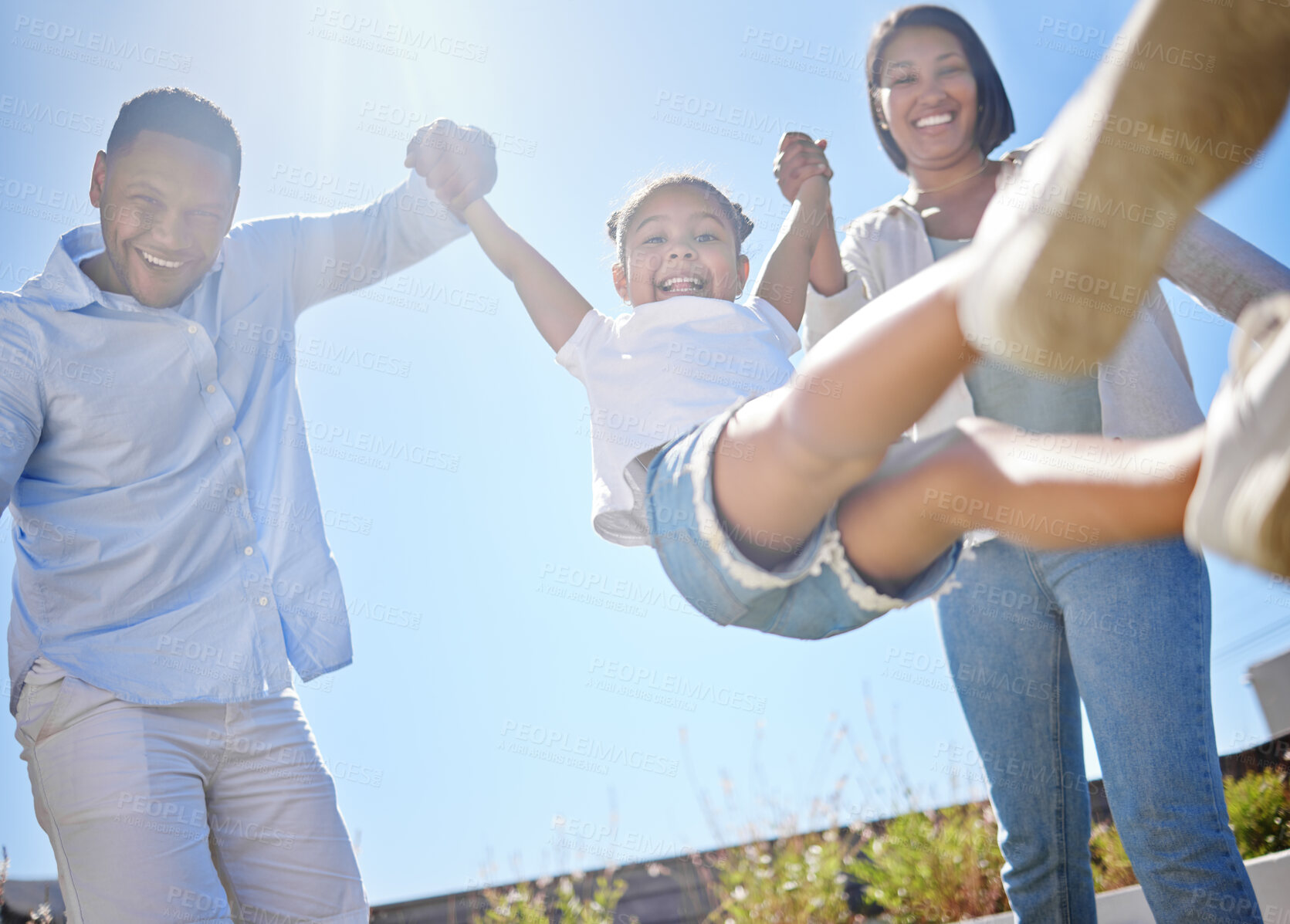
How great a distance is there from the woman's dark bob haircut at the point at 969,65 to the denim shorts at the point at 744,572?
1.18 metres

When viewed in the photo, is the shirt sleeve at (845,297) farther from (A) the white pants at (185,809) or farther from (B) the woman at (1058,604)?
(A) the white pants at (185,809)

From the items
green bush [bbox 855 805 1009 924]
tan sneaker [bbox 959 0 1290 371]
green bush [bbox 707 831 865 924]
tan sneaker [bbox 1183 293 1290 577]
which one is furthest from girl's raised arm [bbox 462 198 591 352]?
green bush [bbox 855 805 1009 924]

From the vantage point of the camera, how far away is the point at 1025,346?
3.12 ft

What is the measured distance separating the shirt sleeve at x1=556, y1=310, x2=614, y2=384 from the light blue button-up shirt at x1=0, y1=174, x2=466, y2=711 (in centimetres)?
71

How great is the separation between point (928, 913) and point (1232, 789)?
60.0 inches

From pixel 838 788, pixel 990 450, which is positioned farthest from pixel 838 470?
pixel 838 788

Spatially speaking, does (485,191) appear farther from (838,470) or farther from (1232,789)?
(1232,789)

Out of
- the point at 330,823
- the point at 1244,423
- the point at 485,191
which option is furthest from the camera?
the point at 485,191

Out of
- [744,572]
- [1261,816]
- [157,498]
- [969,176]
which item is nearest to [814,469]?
[744,572]

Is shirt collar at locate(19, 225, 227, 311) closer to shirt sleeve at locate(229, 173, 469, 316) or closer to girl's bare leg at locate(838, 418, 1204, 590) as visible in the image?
shirt sleeve at locate(229, 173, 469, 316)

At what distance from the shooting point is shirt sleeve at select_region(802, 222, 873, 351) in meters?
2.17

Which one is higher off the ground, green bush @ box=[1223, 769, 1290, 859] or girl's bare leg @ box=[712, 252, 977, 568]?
girl's bare leg @ box=[712, 252, 977, 568]

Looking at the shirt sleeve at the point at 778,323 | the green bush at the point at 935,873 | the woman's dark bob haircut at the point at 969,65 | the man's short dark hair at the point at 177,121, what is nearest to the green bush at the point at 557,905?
the green bush at the point at 935,873

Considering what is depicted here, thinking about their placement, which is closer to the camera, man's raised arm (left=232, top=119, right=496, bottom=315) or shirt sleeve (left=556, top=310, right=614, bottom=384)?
shirt sleeve (left=556, top=310, right=614, bottom=384)
